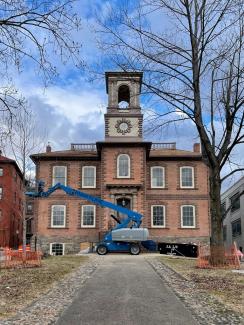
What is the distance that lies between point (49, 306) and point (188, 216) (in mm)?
31310

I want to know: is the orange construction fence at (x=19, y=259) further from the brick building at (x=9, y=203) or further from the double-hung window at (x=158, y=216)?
the brick building at (x=9, y=203)

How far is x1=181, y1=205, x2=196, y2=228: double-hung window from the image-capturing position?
131 ft

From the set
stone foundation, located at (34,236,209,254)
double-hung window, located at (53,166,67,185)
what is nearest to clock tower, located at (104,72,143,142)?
double-hung window, located at (53,166,67,185)

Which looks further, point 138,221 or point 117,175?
point 117,175

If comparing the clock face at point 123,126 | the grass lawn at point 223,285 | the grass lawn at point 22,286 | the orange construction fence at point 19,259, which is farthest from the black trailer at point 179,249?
the grass lawn at point 22,286

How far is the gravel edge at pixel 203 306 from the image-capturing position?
27.5 feet

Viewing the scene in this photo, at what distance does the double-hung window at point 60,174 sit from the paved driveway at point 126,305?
2686 cm

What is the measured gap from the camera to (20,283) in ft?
45.2

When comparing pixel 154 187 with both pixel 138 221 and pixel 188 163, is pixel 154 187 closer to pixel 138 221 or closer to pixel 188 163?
pixel 188 163

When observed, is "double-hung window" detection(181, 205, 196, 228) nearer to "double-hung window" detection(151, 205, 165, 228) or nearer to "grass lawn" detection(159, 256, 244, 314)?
"double-hung window" detection(151, 205, 165, 228)

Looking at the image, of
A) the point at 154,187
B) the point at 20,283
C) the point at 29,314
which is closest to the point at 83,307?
the point at 29,314

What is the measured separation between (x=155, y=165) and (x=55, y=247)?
37.1 feet

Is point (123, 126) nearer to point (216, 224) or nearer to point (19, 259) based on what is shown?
point (19, 259)

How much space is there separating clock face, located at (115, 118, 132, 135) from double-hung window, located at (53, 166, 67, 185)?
6.08m
